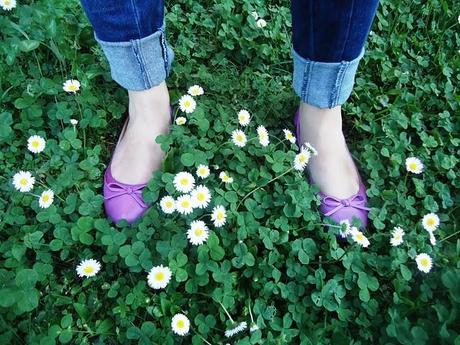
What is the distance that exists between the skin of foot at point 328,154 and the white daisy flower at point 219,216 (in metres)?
0.30

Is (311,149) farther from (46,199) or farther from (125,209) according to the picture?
(46,199)

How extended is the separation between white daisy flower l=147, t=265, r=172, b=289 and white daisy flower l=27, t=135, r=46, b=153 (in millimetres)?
514

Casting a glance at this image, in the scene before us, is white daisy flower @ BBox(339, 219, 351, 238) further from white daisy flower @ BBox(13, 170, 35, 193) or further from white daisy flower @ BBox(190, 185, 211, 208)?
white daisy flower @ BBox(13, 170, 35, 193)

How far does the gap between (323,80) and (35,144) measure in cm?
83

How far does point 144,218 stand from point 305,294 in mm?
459

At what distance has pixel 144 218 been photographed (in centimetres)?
134

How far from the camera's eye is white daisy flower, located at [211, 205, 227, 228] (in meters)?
1.30

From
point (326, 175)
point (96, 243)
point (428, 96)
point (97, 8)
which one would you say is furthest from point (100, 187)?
point (428, 96)

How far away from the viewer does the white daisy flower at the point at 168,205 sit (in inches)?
52.0

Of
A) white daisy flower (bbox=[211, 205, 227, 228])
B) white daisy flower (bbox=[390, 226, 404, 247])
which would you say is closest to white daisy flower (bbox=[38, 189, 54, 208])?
white daisy flower (bbox=[211, 205, 227, 228])

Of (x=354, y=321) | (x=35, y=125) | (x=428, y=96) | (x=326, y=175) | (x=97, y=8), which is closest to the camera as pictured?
(x=97, y=8)

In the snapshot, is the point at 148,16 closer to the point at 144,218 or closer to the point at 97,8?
the point at 97,8

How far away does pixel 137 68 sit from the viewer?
1294 mm

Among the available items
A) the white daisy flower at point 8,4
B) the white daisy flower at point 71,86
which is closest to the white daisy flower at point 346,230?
the white daisy flower at point 71,86
